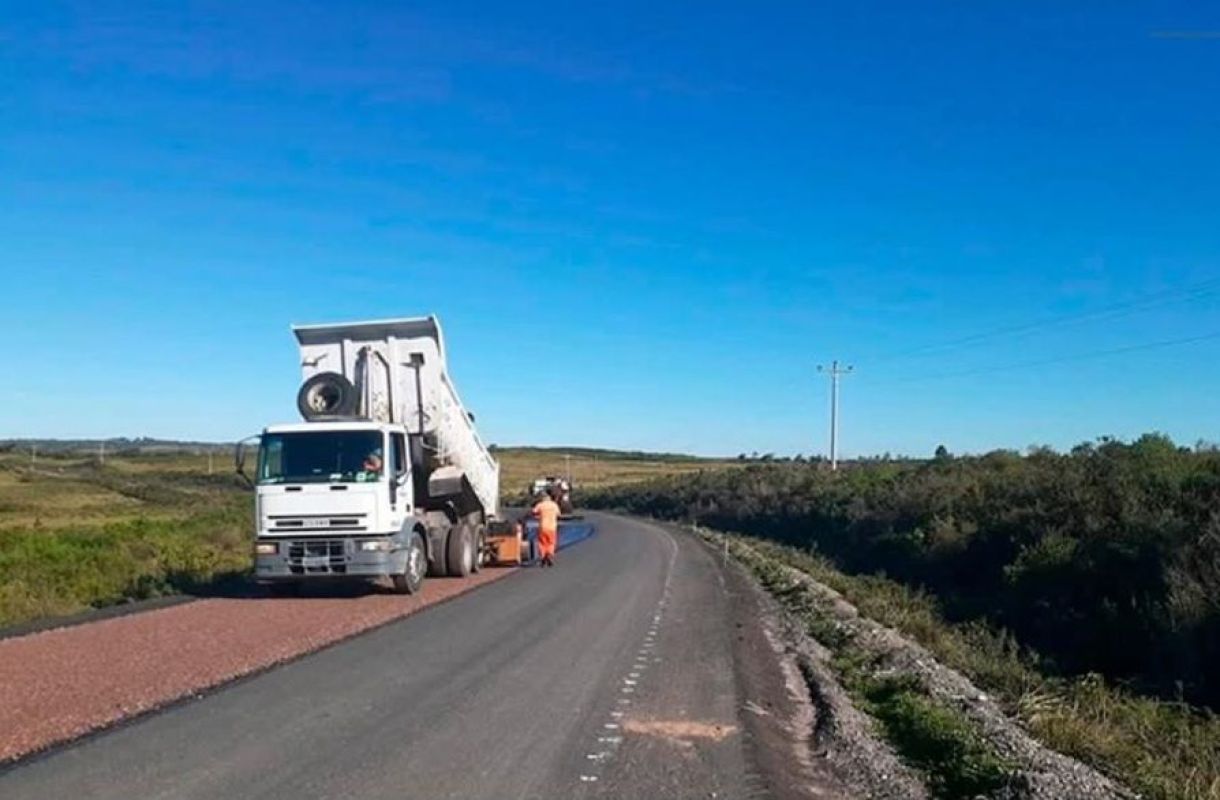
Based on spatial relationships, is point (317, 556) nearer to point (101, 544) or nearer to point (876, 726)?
point (101, 544)

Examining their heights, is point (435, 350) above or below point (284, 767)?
above

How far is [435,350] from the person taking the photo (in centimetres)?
2252

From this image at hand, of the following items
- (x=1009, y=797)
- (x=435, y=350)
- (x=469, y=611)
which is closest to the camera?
(x=1009, y=797)

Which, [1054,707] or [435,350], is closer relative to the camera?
[1054,707]

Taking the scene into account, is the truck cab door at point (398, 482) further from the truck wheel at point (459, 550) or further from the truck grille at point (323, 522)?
the truck wheel at point (459, 550)

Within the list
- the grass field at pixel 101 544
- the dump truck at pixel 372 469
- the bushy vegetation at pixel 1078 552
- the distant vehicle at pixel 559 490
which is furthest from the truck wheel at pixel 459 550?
the distant vehicle at pixel 559 490

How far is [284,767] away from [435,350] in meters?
15.0

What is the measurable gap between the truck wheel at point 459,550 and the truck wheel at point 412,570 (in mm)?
2639

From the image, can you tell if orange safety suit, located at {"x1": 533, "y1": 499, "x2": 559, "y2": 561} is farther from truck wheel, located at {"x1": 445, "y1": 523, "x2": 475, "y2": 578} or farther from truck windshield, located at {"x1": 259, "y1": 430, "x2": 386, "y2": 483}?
truck windshield, located at {"x1": 259, "y1": 430, "x2": 386, "y2": 483}

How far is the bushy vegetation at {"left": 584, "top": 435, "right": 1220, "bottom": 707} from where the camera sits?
15.7 meters

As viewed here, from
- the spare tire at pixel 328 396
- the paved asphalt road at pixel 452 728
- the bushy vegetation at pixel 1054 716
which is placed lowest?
the bushy vegetation at pixel 1054 716

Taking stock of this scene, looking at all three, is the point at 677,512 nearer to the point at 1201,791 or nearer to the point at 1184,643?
the point at 1184,643

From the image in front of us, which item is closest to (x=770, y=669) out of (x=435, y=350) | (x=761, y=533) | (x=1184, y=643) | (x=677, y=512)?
(x=1184, y=643)

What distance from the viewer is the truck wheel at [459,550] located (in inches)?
955
